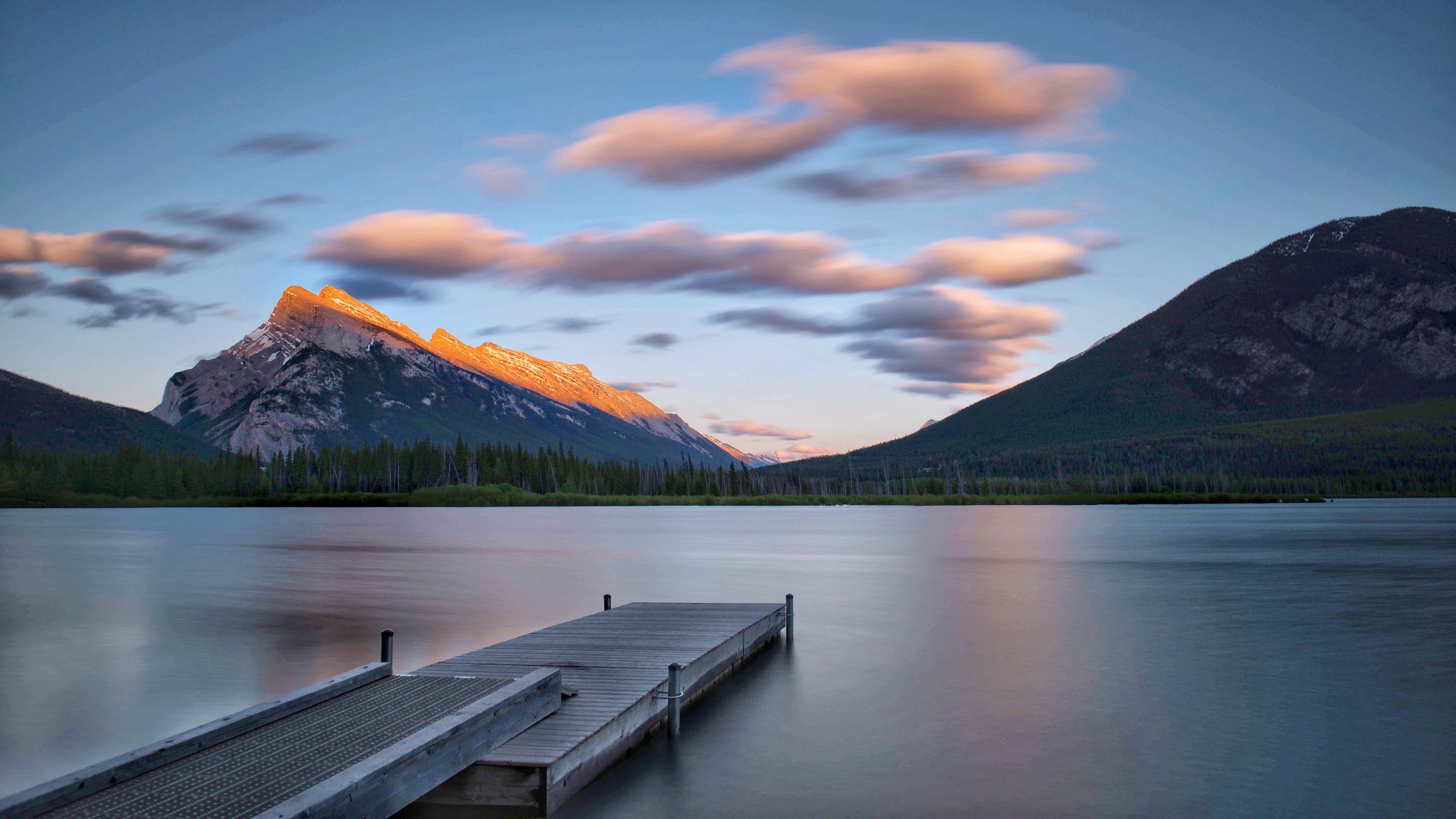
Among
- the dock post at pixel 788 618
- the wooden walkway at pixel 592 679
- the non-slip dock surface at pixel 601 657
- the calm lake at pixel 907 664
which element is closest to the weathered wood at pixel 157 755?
the wooden walkway at pixel 592 679

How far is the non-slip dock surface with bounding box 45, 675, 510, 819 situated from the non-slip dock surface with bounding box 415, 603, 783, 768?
1052 millimetres

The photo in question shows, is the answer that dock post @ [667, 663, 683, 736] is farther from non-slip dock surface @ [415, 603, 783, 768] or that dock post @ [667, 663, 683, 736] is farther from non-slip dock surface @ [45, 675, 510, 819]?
non-slip dock surface @ [45, 675, 510, 819]

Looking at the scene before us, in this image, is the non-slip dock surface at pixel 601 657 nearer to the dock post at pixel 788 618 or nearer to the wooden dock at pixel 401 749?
the wooden dock at pixel 401 749

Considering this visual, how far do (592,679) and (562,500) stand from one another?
176750 mm

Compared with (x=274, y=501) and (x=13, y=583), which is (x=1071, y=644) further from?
(x=274, y=501)

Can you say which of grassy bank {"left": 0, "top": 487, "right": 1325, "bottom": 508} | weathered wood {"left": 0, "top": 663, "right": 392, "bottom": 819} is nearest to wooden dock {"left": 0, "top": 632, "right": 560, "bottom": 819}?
weathered wood {"left": 0, "top": 663, "right": 392, "bottom": 819}

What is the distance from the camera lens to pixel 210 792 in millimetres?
8008

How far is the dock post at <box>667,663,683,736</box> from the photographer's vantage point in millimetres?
13109

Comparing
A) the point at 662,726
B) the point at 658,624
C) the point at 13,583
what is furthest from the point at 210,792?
the point at 13,583

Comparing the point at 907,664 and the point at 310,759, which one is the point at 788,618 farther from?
the point at 310,759

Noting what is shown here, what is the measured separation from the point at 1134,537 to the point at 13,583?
6721 cm

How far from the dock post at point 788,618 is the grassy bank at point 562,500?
16179 centimetres

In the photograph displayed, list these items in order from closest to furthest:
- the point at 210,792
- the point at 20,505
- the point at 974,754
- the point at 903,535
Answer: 1. the point at 210,792
2. the point at 974,754
3. the point at 903,535
4. the point at 20,505

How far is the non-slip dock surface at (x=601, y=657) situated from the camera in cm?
1038
